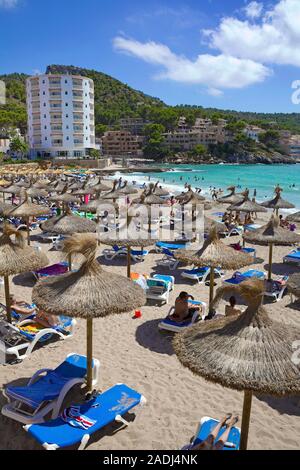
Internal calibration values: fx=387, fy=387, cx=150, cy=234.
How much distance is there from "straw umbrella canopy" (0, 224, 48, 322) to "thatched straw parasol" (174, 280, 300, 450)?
373 cm

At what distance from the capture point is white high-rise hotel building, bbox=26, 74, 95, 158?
76.2 m

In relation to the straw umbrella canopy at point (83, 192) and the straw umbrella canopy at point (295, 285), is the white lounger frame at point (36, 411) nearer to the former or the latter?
the straw umbrella canopy at point (295, 285)

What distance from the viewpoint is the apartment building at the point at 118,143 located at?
105312 millimetres

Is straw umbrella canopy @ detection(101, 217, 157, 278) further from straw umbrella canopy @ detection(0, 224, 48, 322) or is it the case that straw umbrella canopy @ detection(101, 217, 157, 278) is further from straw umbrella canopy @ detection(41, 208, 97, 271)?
straw umbrella canopy @ detection(0, 224, 48, 322)

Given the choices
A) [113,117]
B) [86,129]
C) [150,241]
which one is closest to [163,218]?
[150,241]

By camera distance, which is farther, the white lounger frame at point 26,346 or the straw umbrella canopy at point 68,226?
the straw umbrella canopy at point 68,226

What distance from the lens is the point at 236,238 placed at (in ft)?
57.2

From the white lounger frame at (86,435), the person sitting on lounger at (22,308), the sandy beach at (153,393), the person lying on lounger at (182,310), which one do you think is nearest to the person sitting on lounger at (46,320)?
the sandy beach at (153,393)

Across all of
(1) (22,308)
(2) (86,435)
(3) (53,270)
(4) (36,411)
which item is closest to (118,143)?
(3) (53,270)

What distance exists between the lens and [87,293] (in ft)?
17.2

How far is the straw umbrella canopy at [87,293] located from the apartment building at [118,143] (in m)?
101

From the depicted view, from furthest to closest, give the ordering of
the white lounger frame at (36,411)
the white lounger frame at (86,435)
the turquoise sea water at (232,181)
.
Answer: the turquoise sea water at (232,181) < the white lounger frame at (36,411) < the white lounger frame at (86,435)

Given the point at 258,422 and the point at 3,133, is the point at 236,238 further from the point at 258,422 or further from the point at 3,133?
the point at 3,133

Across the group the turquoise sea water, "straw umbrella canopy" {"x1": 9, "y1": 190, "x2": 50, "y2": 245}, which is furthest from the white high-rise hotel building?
"straw umbrella canopy" {"x1": 9, "y1": 190, "x2": 50, "y2": 245}
